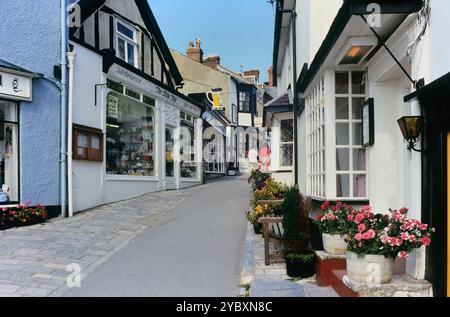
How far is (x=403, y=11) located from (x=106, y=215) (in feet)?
27.4

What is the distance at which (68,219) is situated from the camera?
1020 cm

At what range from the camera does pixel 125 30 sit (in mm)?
14961

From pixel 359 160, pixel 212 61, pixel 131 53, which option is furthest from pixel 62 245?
pixel 212 61

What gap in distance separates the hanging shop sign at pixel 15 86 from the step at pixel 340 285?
26.0 feet

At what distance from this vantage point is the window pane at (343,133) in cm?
686

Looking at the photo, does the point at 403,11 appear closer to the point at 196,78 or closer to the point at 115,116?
the point at 115,116

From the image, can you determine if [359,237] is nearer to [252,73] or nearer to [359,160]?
[359,160]

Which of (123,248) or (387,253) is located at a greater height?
(387,253)

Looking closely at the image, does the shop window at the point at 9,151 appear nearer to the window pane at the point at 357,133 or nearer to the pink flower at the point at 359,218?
the window pane at the point at 357,133

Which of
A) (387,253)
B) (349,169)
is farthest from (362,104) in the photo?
(387,253)

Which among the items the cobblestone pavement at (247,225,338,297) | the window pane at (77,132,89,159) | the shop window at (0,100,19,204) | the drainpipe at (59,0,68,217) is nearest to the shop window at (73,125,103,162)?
the window pane at (77,132,89,159)

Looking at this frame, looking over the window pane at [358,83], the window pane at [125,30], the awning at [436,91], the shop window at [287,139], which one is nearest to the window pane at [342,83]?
the window pane at [358,83]

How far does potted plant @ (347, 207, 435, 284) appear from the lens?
414 cm

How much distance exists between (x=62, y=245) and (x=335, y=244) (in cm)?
490
